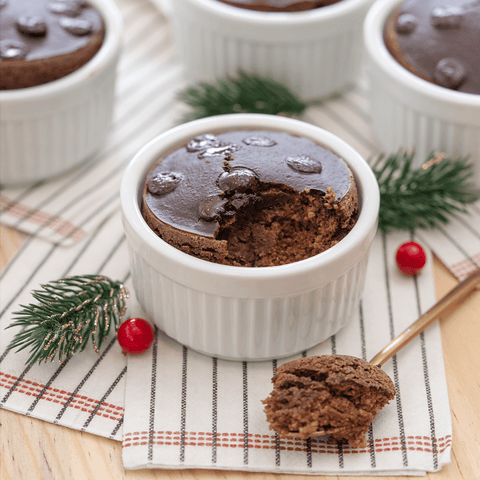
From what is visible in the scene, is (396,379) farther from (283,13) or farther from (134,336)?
(283,13)

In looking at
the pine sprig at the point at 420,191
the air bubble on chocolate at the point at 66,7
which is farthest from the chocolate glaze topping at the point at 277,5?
the pine sprig at the point at 420,191

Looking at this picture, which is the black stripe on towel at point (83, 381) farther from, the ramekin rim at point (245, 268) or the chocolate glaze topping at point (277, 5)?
the chocolate glaze topping at point (277, 5)

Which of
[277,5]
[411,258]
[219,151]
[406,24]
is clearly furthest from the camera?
[277,5]

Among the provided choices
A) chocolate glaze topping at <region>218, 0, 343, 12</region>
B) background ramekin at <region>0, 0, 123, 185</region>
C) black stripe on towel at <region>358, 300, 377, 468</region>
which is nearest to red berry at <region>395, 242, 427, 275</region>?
black stripe on towel at <region>358, 300, 377, 468</region>

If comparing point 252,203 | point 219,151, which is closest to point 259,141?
point 219,151

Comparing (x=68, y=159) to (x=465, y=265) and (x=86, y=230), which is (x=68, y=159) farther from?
(x=465, y=265)
